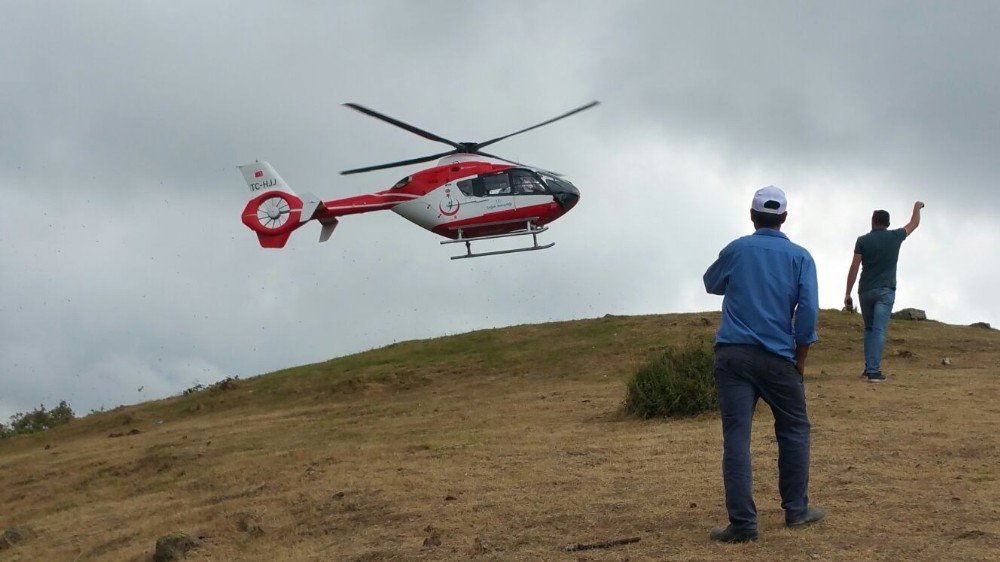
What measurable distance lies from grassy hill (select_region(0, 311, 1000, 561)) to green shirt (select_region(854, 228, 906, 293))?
4.06ft

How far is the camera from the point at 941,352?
1809cm

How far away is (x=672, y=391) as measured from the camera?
480 inches

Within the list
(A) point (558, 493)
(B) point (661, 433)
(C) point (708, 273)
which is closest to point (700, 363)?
(B) point (661, 433)

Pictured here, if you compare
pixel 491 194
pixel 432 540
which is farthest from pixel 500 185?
pixel 432 540

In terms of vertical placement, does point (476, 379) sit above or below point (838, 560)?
above

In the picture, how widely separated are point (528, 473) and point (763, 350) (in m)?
3.43

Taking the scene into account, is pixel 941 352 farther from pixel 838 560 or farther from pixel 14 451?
pixel 14 451

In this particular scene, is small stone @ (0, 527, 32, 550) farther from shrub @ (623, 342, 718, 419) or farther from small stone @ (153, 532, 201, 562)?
shrub @ (623, 342, 718, 419)

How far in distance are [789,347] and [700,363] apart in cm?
581

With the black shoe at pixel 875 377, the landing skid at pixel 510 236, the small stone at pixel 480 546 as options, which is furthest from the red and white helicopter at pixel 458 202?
the small stone at pixel 480 546

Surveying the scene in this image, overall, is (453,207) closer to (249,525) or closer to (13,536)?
(13,536)

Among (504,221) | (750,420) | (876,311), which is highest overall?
(504,221)

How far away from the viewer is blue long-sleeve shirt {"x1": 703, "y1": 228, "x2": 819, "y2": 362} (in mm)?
6938

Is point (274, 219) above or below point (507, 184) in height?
below
